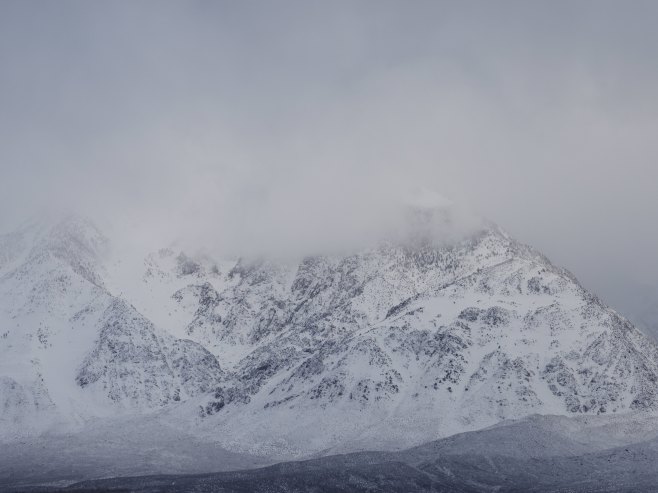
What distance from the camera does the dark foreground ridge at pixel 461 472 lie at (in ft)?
523

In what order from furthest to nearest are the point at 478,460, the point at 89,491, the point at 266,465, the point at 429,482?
the point at 266,465, the point at 478,460, the point at 429,482, the point at 89,491

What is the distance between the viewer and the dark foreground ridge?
15950 centimetres

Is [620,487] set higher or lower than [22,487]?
lower

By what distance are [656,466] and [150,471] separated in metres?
132

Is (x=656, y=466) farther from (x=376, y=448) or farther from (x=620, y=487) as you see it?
(x=376, y=448)

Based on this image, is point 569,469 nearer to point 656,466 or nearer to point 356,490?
point 656,466

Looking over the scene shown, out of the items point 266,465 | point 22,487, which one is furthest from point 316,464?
point 22,487

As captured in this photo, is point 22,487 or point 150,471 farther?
point 150,471

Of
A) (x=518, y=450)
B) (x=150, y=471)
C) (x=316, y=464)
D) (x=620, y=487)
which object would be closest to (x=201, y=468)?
(x=150, y=471)

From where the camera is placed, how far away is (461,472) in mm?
172750

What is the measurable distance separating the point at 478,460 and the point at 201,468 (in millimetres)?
76475

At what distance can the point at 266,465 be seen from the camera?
7603 inches

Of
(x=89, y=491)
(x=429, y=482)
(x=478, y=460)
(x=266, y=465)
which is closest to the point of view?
(x=89, y=491)

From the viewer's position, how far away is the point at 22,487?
525 feet
